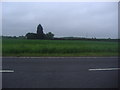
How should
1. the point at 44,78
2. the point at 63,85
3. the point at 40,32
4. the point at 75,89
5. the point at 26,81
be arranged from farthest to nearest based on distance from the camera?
the point at 40,32, the point at 44,78, the point at 26,81, the point at 63,85, the point at 75,89

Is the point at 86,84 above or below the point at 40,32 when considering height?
below

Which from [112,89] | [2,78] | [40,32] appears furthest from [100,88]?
[40,32]

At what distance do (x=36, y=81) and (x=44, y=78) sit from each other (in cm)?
55

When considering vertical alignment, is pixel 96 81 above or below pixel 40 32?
below

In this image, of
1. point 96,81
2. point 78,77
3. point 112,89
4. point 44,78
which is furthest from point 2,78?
point 112,89

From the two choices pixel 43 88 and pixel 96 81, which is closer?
pixel 43 88

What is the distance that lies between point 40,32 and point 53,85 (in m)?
32.0

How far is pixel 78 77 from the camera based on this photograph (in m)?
7.46

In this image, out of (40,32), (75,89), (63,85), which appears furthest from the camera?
(40,32)

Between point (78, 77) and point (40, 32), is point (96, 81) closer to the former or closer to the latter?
point (78, 77)

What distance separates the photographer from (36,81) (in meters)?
6.74

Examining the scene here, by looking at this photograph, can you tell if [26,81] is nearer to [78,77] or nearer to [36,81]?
[36,81]

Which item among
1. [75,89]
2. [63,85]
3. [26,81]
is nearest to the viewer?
[75,89]

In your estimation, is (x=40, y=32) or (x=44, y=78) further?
(x=40, y=32)
